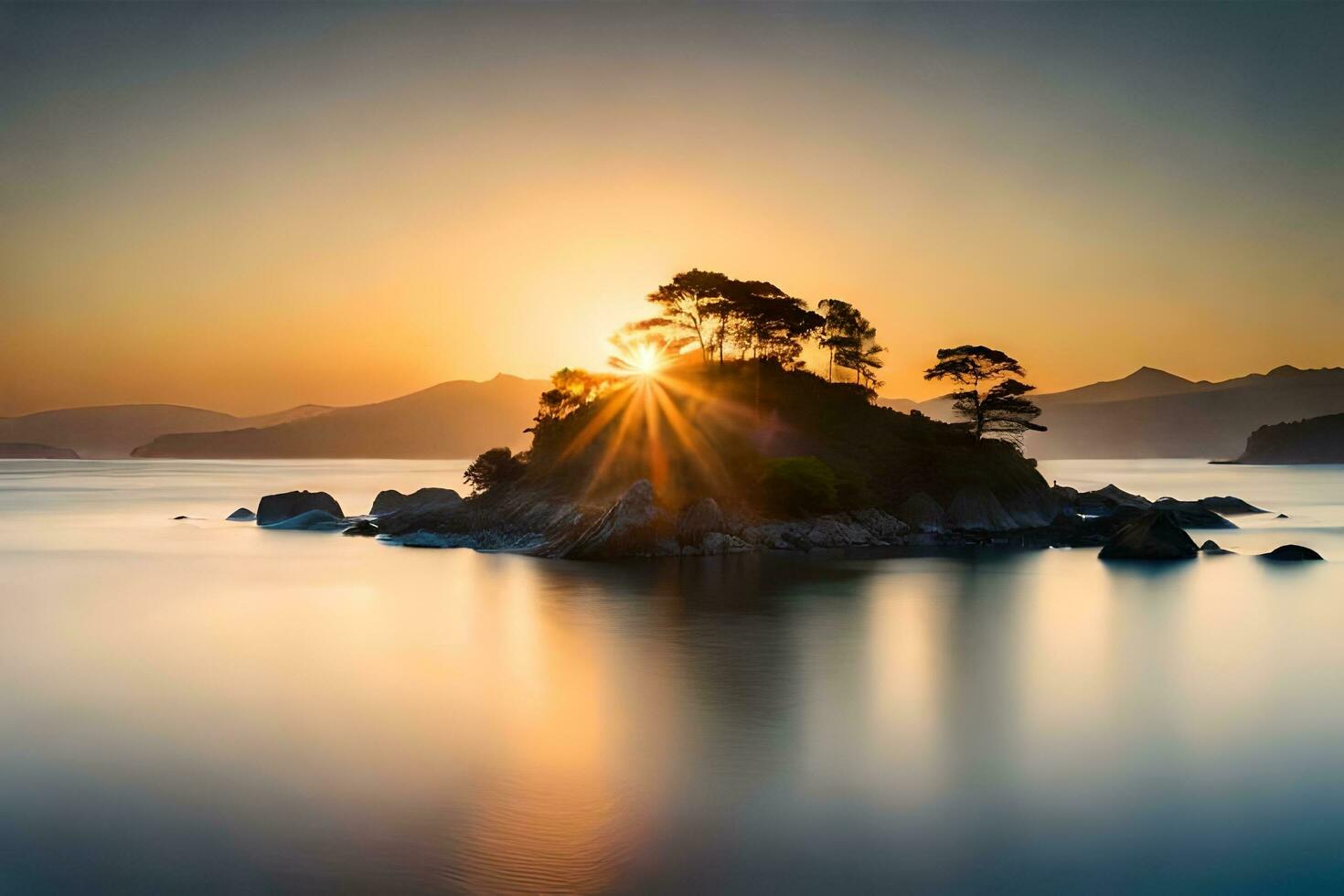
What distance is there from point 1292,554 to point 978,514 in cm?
1792

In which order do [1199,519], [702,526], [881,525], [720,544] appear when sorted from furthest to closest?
[1199,519] → [881,525] → [702,526] → [720,544]

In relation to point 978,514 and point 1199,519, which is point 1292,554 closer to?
point 978,514

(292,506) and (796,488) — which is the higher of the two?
(796,488)

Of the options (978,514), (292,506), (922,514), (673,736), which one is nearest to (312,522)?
(292,506)

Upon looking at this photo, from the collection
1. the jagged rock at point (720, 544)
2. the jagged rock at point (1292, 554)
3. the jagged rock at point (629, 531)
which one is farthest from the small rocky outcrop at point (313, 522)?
the jagged rock at point (1292, 554)

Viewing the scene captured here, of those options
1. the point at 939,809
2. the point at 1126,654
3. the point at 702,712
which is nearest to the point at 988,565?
the point at 1126,654

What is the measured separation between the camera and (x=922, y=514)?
6100cm

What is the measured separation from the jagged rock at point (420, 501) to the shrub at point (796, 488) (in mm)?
19660

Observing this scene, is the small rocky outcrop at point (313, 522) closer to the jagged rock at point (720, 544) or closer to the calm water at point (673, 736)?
the calm water at point (673, 736)

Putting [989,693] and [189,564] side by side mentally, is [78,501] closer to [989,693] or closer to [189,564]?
[189,564]

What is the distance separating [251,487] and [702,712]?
118 meters

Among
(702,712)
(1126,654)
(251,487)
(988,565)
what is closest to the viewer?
(702,712)

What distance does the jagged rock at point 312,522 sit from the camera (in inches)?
2665

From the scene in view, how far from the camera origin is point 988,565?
4788cm
